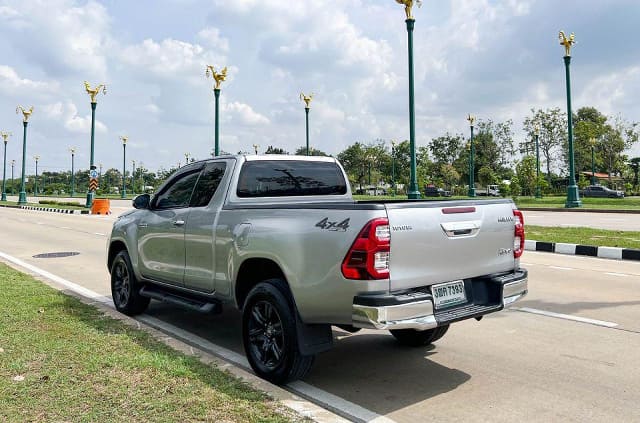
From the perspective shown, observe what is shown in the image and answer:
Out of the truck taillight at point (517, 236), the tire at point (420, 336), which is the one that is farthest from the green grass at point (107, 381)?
the truck taillight at point (517, 236)

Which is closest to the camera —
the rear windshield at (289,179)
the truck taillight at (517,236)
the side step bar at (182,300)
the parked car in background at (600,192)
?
the truck taillight at (517,236)

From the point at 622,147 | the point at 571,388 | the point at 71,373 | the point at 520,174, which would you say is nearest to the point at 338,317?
the point at 571,388

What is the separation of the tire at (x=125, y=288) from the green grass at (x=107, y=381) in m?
0.63

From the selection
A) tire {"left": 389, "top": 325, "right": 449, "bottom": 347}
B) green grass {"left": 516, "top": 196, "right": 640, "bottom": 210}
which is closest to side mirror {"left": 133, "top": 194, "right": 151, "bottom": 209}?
tire {"left": 389, "top": 325, "right": 449, "bottom": 347}

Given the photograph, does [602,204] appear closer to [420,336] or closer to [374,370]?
[420,336]

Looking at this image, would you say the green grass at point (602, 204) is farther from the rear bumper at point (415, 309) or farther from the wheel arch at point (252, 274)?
the wheel arch at point (252, 274)

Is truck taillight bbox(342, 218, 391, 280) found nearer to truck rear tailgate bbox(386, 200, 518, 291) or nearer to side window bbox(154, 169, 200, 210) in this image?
truck rear tailgate bbox(386, 200, 518, 291)

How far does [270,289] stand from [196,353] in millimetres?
1088

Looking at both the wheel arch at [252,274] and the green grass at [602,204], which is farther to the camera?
the green grass at [602,204]

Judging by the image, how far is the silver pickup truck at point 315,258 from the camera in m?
3.61

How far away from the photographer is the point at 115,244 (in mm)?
6871

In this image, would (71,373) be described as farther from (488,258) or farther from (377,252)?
(488,258)

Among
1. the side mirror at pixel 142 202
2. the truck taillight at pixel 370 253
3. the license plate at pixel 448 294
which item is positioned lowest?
the license plate at pixel 448 294

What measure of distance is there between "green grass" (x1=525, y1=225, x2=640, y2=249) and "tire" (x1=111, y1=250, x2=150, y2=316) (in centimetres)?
1024
